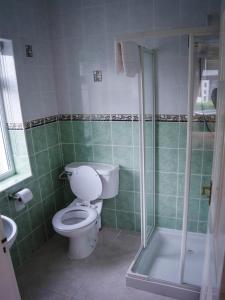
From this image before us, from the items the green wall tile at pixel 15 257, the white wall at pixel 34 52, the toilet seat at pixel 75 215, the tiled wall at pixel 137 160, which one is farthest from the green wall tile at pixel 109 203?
the white wall at pixel 34 52

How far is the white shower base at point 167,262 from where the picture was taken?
194 centimetres

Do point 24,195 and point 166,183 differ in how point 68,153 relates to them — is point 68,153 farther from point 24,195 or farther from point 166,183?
point 166,183

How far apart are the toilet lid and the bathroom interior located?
11 millimetres

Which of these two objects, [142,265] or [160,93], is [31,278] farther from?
[160,93]

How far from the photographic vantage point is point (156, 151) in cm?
241

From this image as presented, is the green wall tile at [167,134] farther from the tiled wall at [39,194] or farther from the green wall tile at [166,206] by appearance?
the tiled wall at [39,194]

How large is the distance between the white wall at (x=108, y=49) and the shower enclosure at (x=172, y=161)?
1 cm

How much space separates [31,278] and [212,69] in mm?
2228

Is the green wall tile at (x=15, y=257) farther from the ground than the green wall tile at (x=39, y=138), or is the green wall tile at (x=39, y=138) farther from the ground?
the green wall tile at (x=39, y=138)

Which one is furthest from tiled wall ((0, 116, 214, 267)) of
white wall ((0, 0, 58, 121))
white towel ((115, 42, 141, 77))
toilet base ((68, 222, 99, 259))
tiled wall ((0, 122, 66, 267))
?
white towel ((115, 42, 141, 77))

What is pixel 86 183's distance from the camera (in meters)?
2.53

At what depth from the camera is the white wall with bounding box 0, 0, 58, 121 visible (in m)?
2.05

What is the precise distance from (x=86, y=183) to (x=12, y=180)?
0.70 metres

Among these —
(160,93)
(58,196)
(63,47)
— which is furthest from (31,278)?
(63,47)
